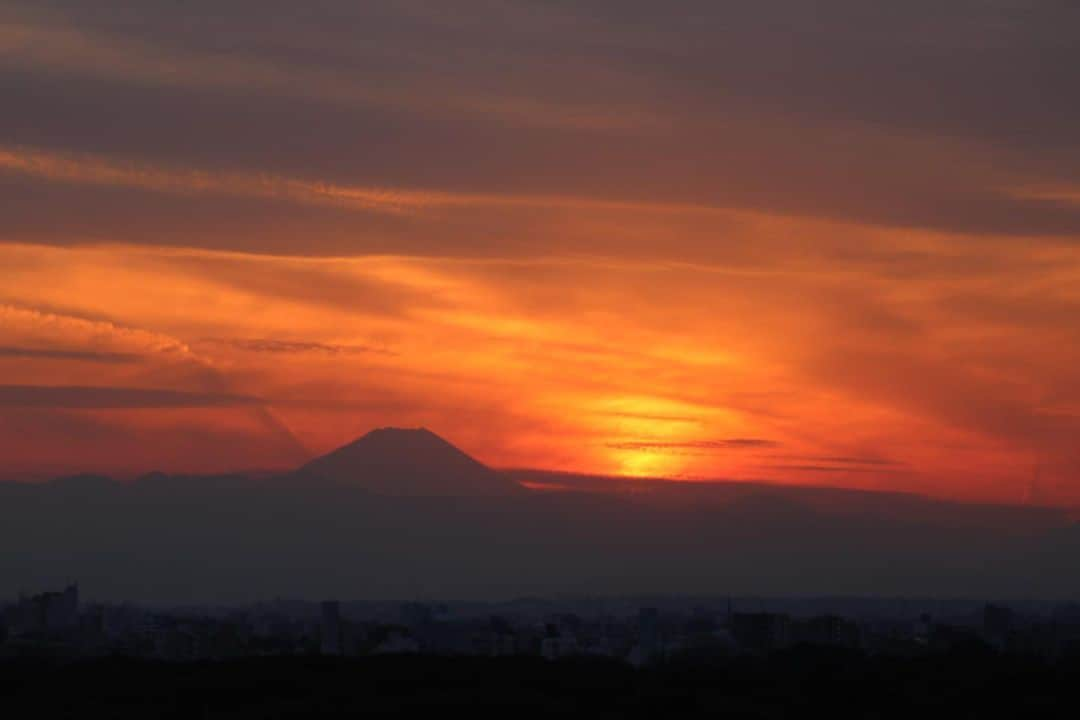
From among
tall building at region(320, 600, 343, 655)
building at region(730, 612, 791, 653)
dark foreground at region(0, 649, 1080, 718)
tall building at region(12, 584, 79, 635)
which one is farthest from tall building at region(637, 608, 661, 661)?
tall building at region(12, 584, 79, 635)

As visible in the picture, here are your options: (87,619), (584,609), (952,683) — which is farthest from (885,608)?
(952,683)

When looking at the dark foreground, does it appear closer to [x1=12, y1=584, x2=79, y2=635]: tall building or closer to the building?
the building

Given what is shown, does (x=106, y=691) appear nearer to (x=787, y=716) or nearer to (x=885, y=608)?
(x=787, y=716)

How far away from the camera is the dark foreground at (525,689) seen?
26658 millimetres

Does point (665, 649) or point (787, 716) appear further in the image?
point (665, 649)

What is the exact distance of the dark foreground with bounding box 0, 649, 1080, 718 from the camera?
87.5 feet

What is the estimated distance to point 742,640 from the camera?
6412cm

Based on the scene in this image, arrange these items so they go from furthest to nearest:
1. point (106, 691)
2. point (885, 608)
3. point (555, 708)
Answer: point (885, 608)
point (106, 691)
point (555, 708)

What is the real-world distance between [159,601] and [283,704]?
521 ft

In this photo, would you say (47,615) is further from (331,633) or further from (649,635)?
(649,635)

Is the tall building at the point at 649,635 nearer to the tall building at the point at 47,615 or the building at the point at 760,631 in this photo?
the building at the point at 760,631

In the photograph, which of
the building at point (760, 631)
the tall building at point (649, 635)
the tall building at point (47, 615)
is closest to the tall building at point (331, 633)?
the tall building at point (649, 635)

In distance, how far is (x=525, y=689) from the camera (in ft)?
91.4

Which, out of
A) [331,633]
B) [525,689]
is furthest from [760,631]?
[525,689]
